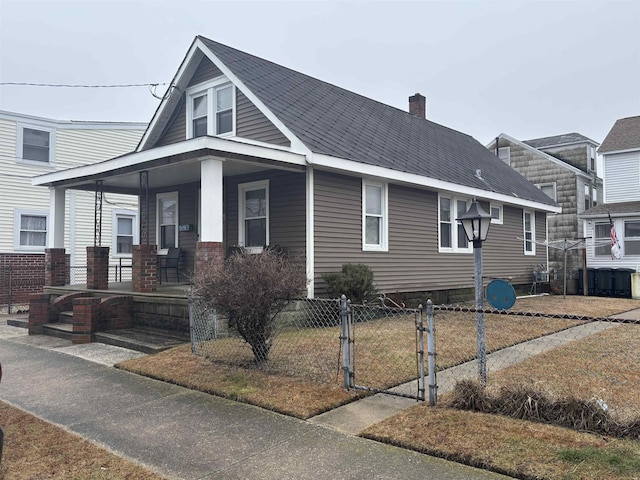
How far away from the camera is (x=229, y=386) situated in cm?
585

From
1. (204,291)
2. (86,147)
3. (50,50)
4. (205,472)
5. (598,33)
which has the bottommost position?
(205,472)

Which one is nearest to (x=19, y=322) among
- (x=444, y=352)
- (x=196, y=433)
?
(x=196, y=433)

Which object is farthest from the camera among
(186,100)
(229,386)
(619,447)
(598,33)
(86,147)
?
(598,33)

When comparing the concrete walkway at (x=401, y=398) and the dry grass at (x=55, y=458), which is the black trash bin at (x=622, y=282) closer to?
Result: the concrete walkway at (x=401, y=398)

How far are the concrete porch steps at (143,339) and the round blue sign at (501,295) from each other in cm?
511

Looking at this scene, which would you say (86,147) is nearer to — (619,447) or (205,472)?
(205,472)

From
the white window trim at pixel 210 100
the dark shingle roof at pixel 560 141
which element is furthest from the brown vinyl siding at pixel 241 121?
the dark shingle roof at pixel 560 141

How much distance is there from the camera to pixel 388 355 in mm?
7172

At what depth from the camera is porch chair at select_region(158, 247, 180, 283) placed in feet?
44.4

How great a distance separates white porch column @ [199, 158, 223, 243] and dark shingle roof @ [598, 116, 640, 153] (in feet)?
66.7

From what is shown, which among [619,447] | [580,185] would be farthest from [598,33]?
[619,447]

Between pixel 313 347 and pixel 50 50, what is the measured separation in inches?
1062

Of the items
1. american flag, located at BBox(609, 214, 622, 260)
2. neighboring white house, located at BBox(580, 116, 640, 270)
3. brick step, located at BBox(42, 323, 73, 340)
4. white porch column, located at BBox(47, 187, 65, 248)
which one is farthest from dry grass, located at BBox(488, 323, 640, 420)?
neighboring white house, located at BBox(580, 116, 640, 270)

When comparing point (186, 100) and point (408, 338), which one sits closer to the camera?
point (408, 338)
